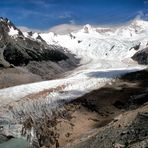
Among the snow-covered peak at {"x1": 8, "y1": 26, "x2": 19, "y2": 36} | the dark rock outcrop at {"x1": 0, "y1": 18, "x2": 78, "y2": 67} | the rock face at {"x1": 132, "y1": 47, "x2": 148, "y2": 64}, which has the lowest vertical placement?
the rock face at {"x1": 132, "y1": 47, "x2": 148, "y2": 64}

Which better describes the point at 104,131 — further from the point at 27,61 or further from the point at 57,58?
the point at 57,58

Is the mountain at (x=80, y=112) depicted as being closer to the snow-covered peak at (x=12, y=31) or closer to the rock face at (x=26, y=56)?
the rock face at (x=26, y=56)

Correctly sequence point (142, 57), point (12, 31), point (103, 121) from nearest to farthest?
point (103, 121) < point (12, 31) < point (142, 57)

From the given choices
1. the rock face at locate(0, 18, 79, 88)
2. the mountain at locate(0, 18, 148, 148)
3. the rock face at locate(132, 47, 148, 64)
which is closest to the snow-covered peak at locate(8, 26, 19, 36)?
the rock face at locate(0, 18, 79, 88)

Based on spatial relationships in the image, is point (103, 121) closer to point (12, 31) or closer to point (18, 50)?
point (18, 50)

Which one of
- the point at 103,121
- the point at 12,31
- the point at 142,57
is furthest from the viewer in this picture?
the point at 142,57

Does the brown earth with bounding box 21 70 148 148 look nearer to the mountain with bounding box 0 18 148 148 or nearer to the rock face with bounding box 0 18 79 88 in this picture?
the mountain with bounding box 0 18 148 148

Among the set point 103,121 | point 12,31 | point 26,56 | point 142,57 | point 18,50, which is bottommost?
point 103,121

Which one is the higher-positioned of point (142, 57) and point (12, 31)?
point (12, 31)

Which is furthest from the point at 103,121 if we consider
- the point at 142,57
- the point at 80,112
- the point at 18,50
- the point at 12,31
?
the point at 142,57
